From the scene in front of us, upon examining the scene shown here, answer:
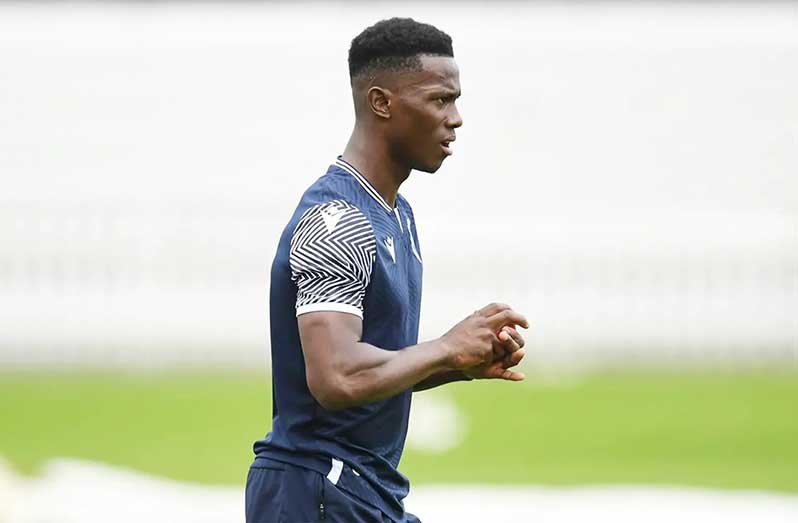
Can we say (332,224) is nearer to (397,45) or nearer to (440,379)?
(397,45)

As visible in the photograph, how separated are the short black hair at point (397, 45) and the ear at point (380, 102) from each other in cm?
7

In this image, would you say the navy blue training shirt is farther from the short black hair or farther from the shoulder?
the short black hair

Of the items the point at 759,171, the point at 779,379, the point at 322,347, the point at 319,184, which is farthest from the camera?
the point at 759,171

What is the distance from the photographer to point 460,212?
55.7 feet

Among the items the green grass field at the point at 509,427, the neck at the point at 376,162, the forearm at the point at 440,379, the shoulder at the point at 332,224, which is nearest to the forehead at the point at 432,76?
the neck at the point at 376,162

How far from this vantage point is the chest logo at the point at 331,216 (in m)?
4.04

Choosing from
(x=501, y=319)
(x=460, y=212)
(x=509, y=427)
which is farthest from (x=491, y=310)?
(x=460, y=212)

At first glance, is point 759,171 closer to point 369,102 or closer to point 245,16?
point 245,16

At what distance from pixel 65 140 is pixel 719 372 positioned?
7.75 m

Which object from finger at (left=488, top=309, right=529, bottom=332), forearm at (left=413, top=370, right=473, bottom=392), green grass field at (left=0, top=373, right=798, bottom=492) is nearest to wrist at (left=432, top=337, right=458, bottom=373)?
finger at (left=488, top=309, right=529, bottom=332)

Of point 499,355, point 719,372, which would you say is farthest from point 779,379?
point 499,355

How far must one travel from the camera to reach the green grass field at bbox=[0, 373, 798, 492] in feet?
37.7

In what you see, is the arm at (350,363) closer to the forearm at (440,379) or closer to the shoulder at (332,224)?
the shoulder at (332,224)

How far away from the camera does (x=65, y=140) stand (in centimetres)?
1755
